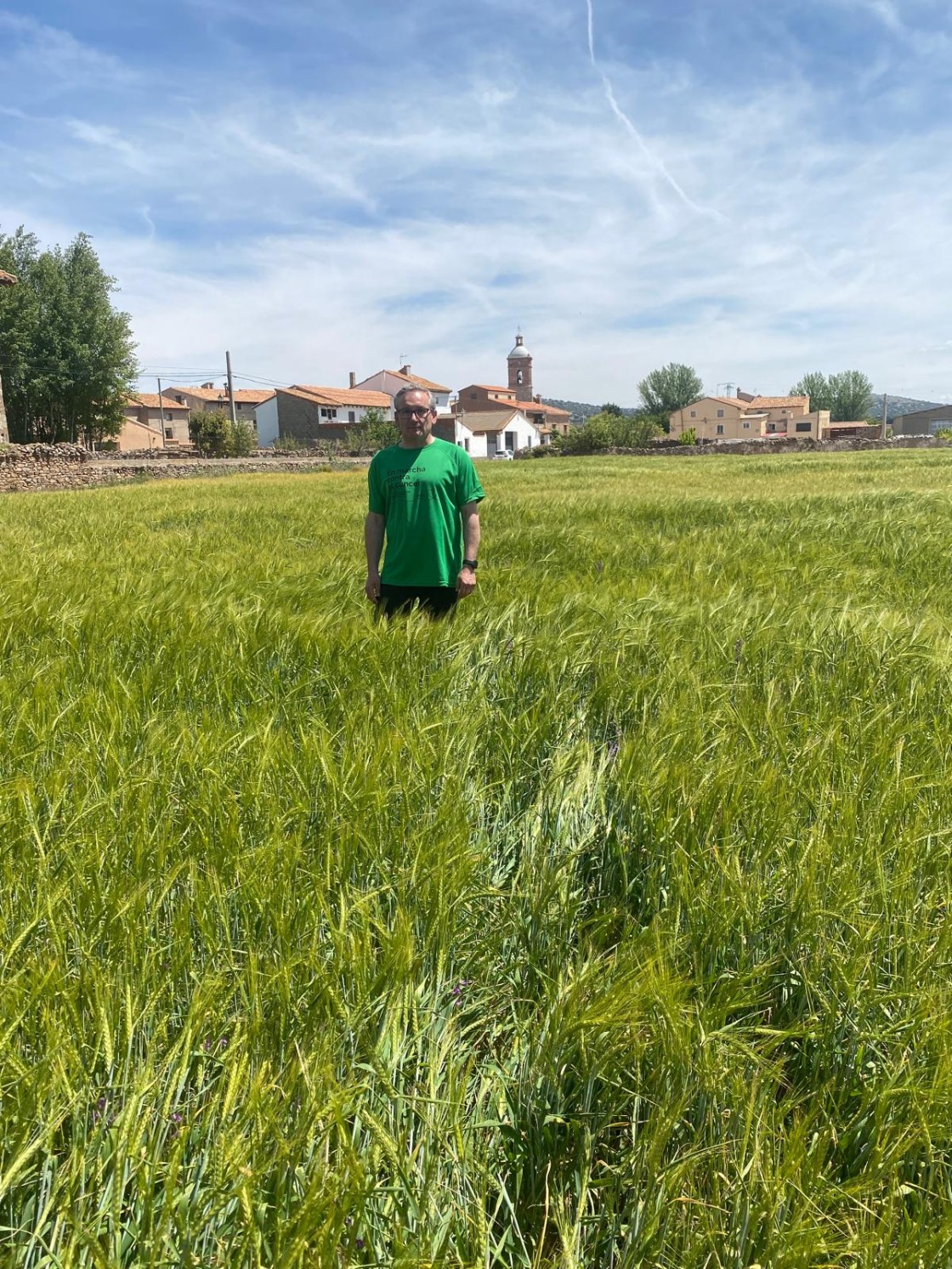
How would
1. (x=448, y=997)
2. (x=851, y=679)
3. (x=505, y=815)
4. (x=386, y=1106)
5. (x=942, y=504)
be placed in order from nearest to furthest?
(x=386, y=1106)
(x=448, y=997)
(x=505, y=815)
(x=851, y=679)
(x=942, y=504)

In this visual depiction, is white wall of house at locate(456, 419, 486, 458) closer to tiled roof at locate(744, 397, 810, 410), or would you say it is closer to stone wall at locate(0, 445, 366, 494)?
stone wall at locate(0, 445, 366, 494)

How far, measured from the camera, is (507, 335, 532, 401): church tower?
135288mm

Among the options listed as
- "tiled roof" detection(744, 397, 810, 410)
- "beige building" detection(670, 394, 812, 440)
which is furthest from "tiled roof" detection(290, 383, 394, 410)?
"tiled roof" detection(744, 397, 810, 410)

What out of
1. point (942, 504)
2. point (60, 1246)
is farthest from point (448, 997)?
point (942, 504)

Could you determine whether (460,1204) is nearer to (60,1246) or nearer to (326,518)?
(60,1246)

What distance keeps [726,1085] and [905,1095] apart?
1.09ft

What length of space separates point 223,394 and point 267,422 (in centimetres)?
2386

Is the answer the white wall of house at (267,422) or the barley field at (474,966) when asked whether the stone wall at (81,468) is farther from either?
the white wall of house at (267,422)

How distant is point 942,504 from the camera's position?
11.8 meters

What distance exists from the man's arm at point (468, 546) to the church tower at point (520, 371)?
13735cm

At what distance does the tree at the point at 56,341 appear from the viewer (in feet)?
161

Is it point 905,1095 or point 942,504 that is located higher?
point 942,504

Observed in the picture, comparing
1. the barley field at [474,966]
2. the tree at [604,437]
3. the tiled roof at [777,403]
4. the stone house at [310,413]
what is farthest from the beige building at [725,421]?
the barley field at [474,966]

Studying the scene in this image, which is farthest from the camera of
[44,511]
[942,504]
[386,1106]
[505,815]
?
[44,511]
